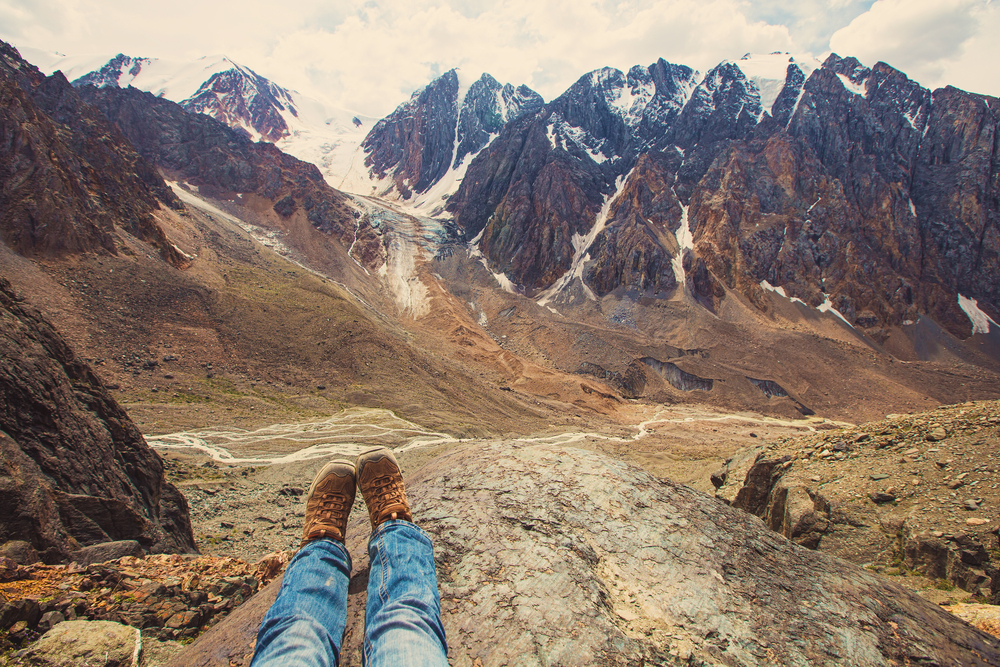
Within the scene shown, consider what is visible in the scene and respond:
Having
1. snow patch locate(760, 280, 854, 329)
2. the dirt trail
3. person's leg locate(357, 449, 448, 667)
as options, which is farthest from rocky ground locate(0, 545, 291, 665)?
snow patch locate(760, 280, 854, 329)

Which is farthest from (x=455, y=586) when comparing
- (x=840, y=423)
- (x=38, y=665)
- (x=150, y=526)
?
(x=840, y=423)

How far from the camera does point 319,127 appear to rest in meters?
163

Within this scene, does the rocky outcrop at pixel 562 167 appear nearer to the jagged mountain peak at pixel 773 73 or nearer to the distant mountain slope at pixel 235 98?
→ the jagged mountain peak at pixel 773 73

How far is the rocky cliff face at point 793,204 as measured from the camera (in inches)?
2498

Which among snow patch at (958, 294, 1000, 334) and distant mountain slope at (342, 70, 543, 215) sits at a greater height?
distant mountain slope at (342, 70, 543, 215)

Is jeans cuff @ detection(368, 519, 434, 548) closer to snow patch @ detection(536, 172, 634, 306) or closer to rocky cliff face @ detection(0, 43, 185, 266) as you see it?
rocky cliff face @ detection(0, 43, 185, 266)

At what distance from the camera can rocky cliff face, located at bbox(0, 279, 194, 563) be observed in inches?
187

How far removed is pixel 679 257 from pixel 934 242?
42281 millimetres

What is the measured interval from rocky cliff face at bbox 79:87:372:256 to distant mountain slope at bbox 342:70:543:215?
36.7 m

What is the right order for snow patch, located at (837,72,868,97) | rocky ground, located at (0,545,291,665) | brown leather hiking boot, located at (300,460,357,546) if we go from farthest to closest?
snow patch, located at (837,72,868,97) → brown leather hiking boot, located at (300,460,357,546) → rocky ground, located at (0,545,291,665)

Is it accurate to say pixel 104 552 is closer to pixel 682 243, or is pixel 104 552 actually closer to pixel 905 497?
pixel 905 497

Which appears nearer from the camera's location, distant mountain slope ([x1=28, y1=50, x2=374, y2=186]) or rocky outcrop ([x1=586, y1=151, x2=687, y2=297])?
rocky outcrop ([x1=586, y1=151, x2=687, y2=297])

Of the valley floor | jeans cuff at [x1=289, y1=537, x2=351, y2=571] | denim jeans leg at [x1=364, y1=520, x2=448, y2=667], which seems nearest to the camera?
denim jeans leg at [x1=364, y1=520, x2=448, y2=667]

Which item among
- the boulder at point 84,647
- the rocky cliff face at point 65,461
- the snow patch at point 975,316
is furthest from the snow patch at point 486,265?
the snow patch at point 975,316
